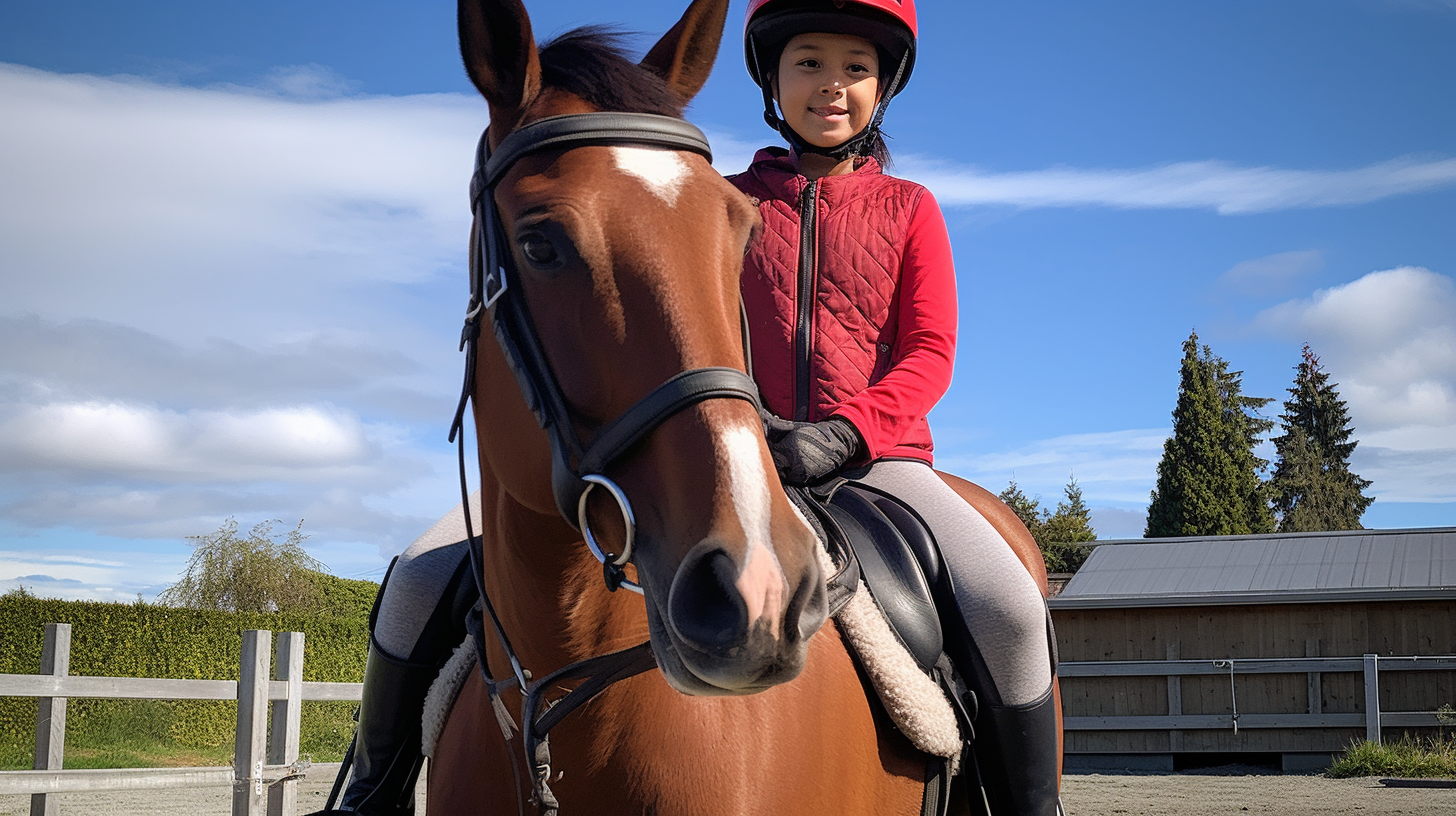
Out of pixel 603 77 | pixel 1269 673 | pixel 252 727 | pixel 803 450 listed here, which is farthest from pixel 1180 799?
pixel 603 77

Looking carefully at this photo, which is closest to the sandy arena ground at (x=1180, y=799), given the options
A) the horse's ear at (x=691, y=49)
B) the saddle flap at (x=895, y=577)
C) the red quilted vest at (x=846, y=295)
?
the red quilted vest at (x=846, y=295)

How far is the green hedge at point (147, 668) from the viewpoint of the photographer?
15375mm

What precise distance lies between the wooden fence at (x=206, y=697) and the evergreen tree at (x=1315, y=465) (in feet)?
148

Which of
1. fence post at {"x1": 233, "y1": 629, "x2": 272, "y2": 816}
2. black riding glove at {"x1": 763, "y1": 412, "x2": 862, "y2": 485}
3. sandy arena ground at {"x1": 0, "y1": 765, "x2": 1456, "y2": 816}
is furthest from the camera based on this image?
sandy arena ground at {"x1": 0, "y1": 765, "x2": 1456, "y2": 816}

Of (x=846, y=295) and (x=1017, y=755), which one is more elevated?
(x=846, y=295)

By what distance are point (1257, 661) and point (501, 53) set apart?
19.2 meters

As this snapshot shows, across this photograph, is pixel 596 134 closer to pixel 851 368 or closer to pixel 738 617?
pixel 738 617

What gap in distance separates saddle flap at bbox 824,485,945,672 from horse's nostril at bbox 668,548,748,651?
2.89 feet

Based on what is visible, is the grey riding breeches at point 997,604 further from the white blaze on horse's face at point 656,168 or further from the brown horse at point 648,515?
the white blaze on horse's face at point 656,168

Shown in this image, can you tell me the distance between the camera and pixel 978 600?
2566 millimetres

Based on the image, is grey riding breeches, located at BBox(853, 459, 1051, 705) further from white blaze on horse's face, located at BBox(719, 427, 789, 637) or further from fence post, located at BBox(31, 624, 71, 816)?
fence post, located at BBox(31, 624, 71, 816)

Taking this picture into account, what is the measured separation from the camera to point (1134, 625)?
20000mm

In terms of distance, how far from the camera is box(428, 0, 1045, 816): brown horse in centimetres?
148

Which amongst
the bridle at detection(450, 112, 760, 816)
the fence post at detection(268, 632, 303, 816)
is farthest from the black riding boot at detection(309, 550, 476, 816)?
the fence post at detection(268, 632, 303, 816)
